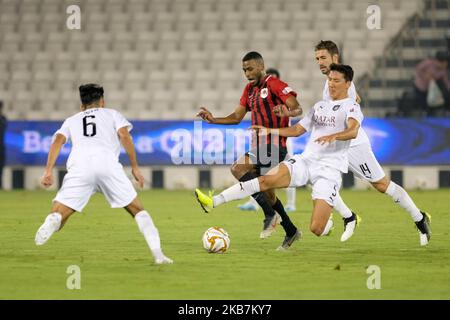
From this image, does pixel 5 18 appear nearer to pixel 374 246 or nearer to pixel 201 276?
pixel 374 246

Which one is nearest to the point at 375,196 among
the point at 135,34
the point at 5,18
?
the point at 135,34

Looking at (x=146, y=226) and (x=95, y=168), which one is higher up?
(x=95, y=168)

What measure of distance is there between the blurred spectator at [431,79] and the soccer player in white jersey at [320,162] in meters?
13.4

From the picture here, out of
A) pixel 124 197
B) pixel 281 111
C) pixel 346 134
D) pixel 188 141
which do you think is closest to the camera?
pixel 124 197

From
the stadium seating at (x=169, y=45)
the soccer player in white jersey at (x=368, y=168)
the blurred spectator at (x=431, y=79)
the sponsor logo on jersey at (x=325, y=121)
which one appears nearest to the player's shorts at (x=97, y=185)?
the sponsor logo on jersey at (x=325, y=121)

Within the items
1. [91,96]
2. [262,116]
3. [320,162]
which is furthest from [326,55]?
[91,96]

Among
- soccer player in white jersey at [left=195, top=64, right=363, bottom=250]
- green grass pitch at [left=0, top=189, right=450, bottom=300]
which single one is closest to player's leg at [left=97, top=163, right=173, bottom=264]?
green grass pitch at [left=0, top=189, right=450, bottom=300]

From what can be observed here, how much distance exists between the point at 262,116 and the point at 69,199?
3042mm

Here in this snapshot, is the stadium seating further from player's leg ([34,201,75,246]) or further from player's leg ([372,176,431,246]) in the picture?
player's leg ([34,201,75,246])

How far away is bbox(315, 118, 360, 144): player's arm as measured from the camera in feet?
35.1

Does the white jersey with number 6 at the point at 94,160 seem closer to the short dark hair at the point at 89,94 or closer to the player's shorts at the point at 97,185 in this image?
the player's shorts at the point at 97,185

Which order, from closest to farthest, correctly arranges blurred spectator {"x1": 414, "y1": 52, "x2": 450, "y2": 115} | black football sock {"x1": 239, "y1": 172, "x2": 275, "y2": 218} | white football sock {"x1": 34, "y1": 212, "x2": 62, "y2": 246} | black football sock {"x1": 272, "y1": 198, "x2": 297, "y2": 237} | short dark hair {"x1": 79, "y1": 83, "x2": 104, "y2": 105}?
white football sock {"x1": 34, "y1": 212, "x2": 62, "y2": 246}, short dark hair {"x1": 79, "y1": 83, "x2": 104, "y2": 105}, black football sock {"x1": 272, "y1": 198, "x2": 297, "y2": 237}, black football sock {"x1": 239, "y1": 172, "x2": 275, "y2": 218}, blurred spectator {"x1": 414, "y1": 52, "x2": 450, "y2": 115}

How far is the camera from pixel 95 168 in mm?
9781

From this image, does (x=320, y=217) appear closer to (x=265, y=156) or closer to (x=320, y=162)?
(x=320, y=162)
